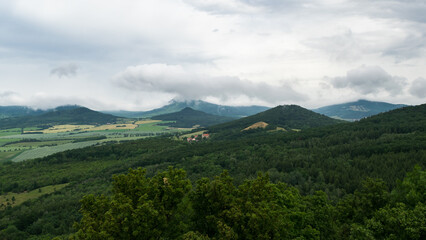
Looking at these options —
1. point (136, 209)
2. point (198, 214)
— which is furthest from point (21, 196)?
point (136, 209)

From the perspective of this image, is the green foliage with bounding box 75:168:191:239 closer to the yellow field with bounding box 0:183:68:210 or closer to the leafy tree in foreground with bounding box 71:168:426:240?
the leafy tree in foreground with bounding box 71:168:426:240

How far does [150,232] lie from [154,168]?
6930 inches

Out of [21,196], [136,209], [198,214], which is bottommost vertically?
[21,196]

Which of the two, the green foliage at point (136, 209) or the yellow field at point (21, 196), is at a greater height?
the green foliage at point (136, 209)

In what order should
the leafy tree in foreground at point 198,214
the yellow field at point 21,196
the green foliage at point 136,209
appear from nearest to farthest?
the green foliage at point 136,209 < the leafy tree in foreground at point 198,214 < the yellow field at point 21,196

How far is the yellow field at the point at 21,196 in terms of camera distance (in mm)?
146725

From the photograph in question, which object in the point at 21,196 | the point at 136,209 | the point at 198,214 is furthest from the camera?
the point at 21,196

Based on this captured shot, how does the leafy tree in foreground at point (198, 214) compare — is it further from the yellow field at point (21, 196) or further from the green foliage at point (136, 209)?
the yellow field at point (21, 196)

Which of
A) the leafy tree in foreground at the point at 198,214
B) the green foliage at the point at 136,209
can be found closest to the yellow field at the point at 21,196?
the leafy tree in foreground at the point at 198,214

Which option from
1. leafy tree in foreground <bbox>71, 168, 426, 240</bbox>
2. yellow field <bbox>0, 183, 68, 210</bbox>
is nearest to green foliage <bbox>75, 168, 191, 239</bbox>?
leafy tree in foreground <bbox>71, 168, 426, 240</bbox>

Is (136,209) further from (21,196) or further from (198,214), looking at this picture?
(21,196)

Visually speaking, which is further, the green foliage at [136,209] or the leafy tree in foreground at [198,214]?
the leafy tree in foreground at [198,214]

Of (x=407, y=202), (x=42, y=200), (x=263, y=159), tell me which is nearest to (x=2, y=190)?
(x=42, y=200)

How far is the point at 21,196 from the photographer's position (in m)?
158
